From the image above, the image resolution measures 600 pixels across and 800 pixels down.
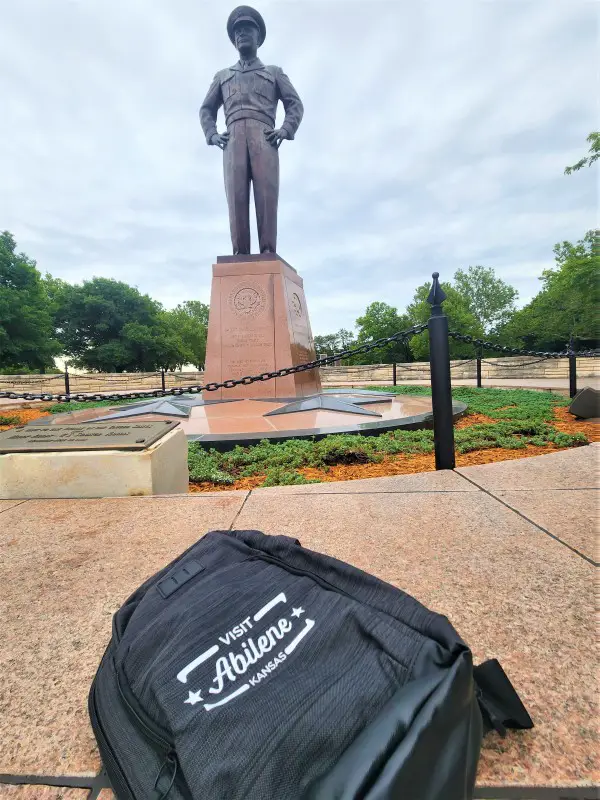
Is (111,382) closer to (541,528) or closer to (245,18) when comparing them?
(245,18)

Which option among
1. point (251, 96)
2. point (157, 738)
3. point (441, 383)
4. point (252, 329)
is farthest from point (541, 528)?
point (251, 96)

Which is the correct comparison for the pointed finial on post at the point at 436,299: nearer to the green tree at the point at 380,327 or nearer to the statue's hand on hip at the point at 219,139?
the statue's hand on hip at the point at 219,139

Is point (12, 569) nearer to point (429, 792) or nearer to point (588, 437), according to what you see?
point (429, 792)

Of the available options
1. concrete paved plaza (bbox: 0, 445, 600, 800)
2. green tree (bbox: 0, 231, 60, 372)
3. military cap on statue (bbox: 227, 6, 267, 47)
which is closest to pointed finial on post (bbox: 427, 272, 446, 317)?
concrete paved plaza (bbox: 0, 445, 600, 800)

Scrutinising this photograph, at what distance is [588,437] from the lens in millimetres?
4676

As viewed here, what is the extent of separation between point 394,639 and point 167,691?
1.33 feet

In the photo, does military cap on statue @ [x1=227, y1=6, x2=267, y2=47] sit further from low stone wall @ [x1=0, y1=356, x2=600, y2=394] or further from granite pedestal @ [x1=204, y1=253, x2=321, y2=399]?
low stone wall @ [x1=0, y1=356, x2=600, y2=394]

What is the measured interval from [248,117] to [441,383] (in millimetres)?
8250

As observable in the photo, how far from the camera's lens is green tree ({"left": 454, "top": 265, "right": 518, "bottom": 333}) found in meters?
50.8

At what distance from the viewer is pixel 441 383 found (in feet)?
10.1

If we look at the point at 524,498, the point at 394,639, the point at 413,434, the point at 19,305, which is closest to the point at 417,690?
the point at 394,639

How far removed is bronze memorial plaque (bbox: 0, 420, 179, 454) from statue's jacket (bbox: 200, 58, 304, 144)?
8.00 metres

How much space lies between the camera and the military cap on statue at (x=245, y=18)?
8258 millimetres

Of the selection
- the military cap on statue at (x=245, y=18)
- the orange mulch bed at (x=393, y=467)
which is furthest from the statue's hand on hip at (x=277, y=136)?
the orange mulch bed at (x=393, y=467)
